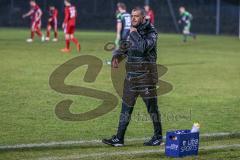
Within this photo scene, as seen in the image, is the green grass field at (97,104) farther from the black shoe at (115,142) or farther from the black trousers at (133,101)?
the black trousers at (133,101)

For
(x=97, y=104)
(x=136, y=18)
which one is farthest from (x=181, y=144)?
(x=97, y=104)

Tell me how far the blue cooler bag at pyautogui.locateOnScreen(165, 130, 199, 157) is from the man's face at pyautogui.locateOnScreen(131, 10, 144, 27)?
1673 millimetres

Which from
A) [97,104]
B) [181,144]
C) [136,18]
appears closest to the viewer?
[181,144]

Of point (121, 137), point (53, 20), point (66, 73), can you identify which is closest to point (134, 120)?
point (121, 137)

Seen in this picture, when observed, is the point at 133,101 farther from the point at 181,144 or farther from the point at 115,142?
the point at 181,144

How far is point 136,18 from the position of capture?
1036 centimetres

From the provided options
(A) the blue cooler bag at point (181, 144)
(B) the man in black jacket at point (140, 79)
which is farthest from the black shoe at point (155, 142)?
(A) the blue cooler bag at point (181, 144)

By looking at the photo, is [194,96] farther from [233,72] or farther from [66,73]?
[233,72]

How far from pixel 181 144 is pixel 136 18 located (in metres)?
1.93

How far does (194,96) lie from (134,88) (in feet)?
22.4

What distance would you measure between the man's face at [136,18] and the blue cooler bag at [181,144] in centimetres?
167

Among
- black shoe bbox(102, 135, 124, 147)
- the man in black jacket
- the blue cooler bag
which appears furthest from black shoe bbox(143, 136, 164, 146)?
the blue cooler bag

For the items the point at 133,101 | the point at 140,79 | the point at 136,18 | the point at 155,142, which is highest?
the point at 136,18

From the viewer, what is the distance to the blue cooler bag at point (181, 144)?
9828mm
